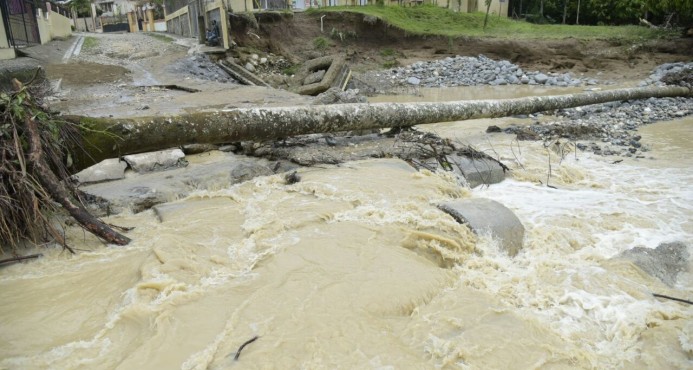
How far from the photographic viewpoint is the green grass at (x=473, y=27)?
2007 centimetres

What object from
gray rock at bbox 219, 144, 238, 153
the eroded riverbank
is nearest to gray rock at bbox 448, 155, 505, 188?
the eroded riverbank

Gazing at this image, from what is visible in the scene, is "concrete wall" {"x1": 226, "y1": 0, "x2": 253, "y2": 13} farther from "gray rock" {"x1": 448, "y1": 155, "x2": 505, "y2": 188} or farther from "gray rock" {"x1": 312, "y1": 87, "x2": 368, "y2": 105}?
"gray rock" {"x1": 448, "y1": 155, "x2": 505, "y2": 188}

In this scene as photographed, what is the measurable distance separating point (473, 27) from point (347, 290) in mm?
23641

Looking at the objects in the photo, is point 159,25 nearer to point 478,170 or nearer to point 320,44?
point 320,44

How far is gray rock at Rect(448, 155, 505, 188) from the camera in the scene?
5863 mm

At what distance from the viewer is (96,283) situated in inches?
129

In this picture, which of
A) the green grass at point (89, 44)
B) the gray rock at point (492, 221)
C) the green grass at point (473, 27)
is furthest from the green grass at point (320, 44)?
the gray rock at point (492, 221)

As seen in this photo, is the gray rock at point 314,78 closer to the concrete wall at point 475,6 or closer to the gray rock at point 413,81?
the gray rock at point 413,81

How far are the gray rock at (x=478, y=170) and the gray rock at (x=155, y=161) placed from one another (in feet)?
11.6

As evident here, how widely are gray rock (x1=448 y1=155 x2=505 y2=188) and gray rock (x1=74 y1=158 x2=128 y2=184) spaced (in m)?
4.12

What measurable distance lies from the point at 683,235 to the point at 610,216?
2.11ft

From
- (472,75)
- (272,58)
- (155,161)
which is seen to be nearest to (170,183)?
(155,161)

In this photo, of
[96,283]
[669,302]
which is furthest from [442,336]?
[96,283]

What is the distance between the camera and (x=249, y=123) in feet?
17.3
